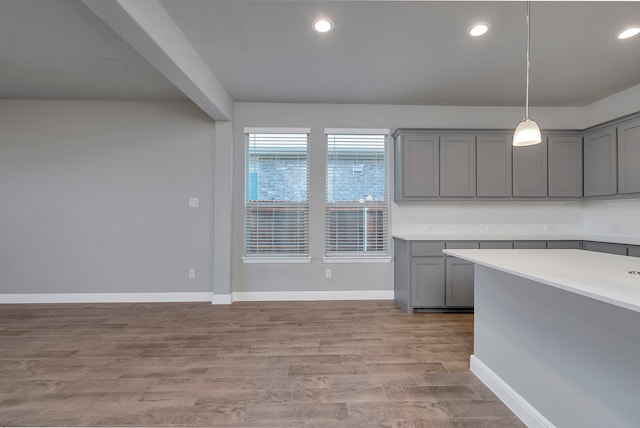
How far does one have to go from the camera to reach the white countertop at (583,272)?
96 centimetres

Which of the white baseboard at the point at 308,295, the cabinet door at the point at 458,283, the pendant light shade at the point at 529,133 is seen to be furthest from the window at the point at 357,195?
the pendant light shade at the point at 529,133

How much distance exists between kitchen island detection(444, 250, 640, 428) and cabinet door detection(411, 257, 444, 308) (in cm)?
126

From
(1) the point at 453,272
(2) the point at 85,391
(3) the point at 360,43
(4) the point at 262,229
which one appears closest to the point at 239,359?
(2) the point at 85,391

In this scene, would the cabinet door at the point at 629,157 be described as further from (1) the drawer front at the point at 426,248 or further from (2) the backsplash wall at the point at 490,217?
(1) the drawer front at the point at 426,248

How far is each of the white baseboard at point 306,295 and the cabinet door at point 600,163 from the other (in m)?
2.96

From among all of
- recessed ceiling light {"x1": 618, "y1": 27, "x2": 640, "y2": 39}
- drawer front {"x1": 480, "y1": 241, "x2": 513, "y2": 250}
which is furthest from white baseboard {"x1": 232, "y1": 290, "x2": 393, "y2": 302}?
recessed ceiling light {"x1": 618, "y1": 27, "x2": 640, "y2": 39}

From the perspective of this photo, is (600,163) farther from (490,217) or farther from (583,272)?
(583,272)

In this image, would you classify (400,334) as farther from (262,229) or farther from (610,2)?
(610,2)

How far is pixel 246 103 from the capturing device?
3.80 meters

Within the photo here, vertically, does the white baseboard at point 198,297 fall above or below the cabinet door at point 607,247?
below

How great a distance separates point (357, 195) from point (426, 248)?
3.85 feet

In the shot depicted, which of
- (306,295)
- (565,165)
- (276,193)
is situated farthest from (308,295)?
(565,165)

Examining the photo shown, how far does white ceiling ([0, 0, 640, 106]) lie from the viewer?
209 cm

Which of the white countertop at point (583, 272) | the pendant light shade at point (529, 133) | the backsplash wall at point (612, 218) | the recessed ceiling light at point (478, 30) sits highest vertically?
the recessed ceiling light at point (478, 30)
